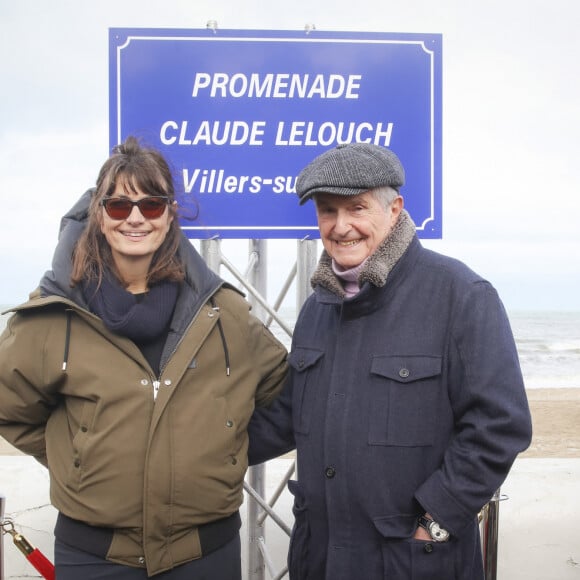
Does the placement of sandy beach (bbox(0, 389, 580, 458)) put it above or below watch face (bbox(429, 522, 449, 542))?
below

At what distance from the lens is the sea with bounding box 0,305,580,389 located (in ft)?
60.6

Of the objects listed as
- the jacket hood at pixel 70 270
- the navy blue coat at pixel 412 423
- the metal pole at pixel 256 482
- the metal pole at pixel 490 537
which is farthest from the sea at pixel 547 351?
the navy blue coat at pixel 412 423

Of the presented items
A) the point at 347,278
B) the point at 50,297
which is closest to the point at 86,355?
the point at 50,297

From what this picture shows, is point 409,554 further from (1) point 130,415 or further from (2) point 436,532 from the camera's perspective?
(1) point 130,415

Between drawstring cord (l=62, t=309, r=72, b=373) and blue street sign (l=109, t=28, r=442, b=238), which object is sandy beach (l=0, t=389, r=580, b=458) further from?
drawstring cord (l=62, t=309, r=72, b=373)

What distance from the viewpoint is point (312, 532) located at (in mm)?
2104

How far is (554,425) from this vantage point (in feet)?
37.1

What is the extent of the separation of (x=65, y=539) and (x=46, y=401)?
0.44 metres

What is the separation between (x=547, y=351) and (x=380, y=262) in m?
24.7

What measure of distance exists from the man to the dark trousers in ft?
1.00

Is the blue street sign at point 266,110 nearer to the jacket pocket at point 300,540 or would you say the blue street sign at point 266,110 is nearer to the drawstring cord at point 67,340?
the drawstring cord at point 67,340

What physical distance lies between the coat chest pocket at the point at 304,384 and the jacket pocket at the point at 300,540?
22 centimetres

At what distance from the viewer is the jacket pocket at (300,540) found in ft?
7.00

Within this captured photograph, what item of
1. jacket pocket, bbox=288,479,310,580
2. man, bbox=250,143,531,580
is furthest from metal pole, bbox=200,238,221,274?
jacket pocket, bbox=288,479,310,580
